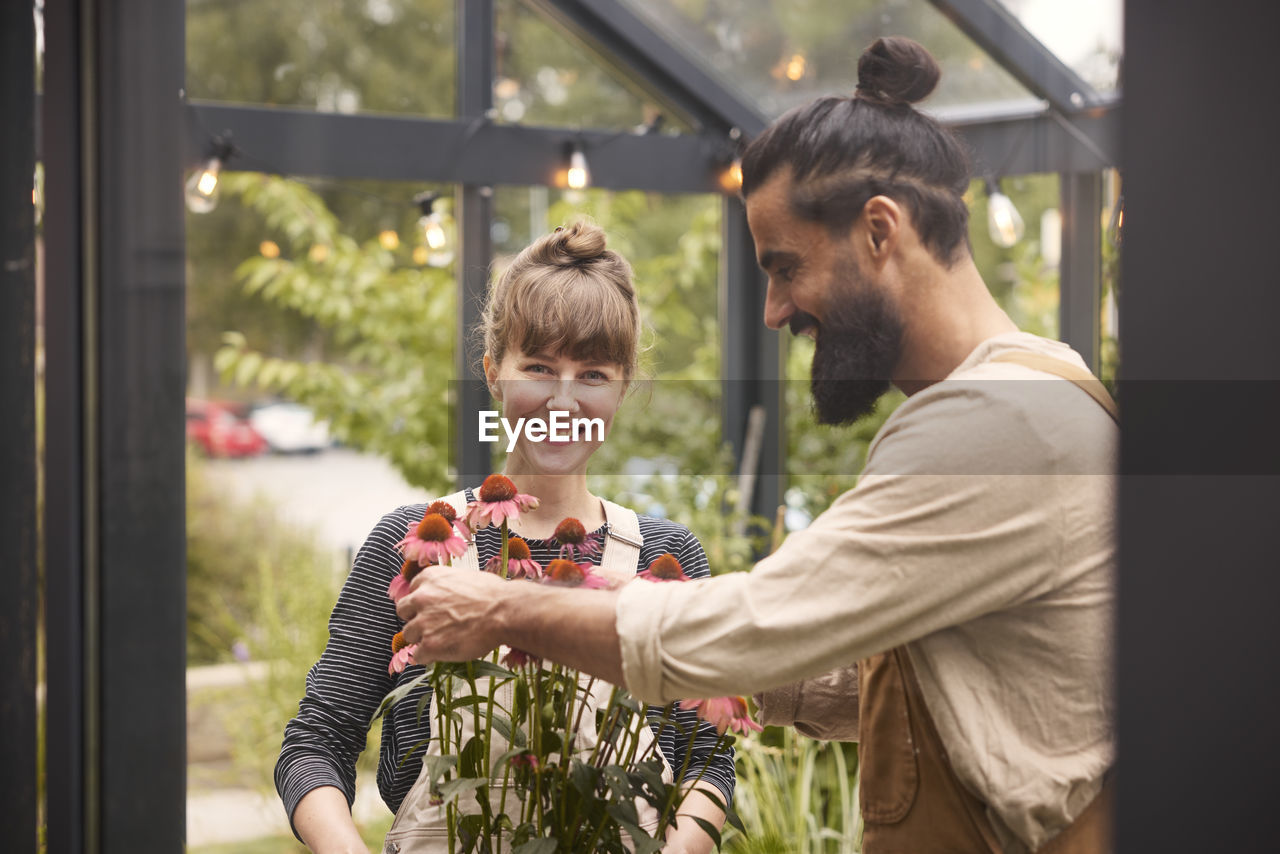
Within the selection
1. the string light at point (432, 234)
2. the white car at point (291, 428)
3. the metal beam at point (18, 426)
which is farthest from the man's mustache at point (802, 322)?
the white car at point (291, 428)

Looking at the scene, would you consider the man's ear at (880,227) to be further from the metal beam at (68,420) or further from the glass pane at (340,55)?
the glass pane at (340,55)

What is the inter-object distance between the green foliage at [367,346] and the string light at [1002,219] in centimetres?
173

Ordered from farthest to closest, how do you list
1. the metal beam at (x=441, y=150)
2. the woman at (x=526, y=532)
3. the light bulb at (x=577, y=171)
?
the light bulb at (x=577, y=171)
the metal beam at (x=441, y=150)
the woman at (x=526, y=532)

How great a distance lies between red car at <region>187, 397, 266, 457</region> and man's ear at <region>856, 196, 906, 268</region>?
9.40 ft

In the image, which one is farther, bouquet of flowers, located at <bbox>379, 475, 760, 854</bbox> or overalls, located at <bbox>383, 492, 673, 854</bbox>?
overalls, located at <bbox>383, 492, 673, 854</bbox>

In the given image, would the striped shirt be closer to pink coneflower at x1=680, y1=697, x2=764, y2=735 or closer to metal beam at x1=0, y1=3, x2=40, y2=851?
pink coneflower at x1=680, y1=697, x2=764, y2=735

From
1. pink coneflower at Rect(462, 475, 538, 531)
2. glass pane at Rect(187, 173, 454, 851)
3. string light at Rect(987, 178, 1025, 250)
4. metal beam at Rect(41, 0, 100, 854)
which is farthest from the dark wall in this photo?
glass pane at Rect(187, 173, 454, 851)

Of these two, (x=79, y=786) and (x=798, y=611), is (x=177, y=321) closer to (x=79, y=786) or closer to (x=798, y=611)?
(x=79, y=786)

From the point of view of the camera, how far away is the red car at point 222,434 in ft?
11.5

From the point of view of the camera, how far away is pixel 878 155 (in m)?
1.03

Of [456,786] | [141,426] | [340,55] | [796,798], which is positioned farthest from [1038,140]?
[456,786]

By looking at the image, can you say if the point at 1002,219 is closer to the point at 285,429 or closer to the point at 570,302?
the point at 570,302

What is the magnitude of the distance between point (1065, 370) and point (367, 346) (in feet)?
10.4

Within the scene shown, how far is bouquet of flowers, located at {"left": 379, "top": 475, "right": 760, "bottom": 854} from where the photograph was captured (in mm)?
954
